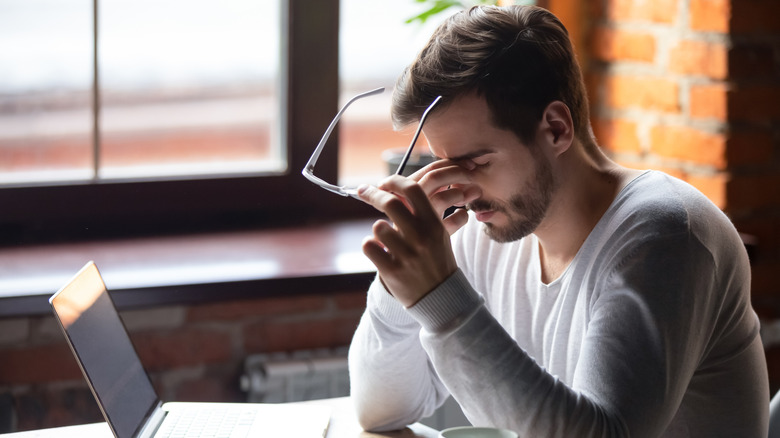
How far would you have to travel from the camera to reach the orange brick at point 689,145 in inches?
73.1

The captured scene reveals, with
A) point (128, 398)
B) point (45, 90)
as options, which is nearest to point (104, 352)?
point (128, 398)

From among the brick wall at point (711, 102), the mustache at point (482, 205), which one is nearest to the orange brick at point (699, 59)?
the brick wall at point (711, 102)

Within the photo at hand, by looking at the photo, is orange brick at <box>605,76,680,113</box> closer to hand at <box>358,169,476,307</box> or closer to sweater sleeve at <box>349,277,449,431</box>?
A: sweater sleeve at <box>349,277,449,431</box>

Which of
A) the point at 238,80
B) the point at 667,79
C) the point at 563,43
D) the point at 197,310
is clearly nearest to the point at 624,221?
the point at 563,43

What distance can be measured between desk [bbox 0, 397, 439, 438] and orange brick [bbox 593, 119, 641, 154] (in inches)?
34.9

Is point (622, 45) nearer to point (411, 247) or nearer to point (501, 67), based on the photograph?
point (501, 67)

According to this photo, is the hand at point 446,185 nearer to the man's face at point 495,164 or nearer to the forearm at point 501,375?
the man's face at point 495,164

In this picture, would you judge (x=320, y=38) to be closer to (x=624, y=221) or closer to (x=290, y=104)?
(x=290, y=104)

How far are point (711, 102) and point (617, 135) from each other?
25cm


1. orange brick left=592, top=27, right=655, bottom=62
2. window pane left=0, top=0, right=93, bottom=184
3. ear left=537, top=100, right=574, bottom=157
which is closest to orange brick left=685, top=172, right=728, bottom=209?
orange brick left=592, top=27, right=655, bottom=62

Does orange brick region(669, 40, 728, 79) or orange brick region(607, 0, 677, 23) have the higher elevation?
orange brick region(607, 0, 677, 23)

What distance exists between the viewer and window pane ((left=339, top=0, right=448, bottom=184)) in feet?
7.11

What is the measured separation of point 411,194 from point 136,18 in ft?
3.65

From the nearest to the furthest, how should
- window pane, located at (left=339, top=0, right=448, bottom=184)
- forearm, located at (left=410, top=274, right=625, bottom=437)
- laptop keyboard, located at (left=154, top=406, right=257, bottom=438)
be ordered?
forearm, located at (left=410, top=274, right=625, bottom=437) → laptop keyboard, located at (left=154, top=406, right=257, bottom=438) → window pane, located at (left=339, top=0, right=448, bottom=184)
